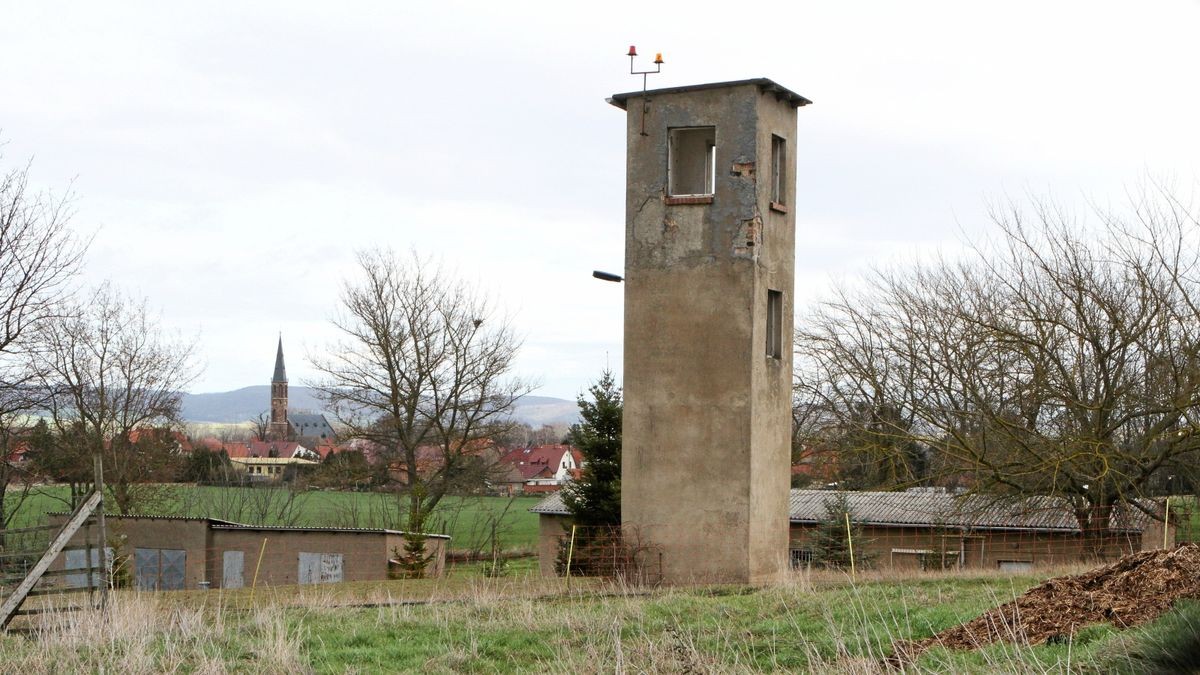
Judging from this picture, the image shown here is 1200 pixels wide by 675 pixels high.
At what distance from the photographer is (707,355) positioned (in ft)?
62.7

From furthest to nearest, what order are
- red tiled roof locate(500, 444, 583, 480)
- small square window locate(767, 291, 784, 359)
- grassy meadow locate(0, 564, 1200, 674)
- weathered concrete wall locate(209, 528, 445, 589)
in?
1. red tiled roof locate(500, 444, 583, 480)
2. weathered concrete wall locate(209, 528, 445, 589)
3. small square window locate(767, 291, 784, 359)
4. grassy meadow locate(0, 564, 1200, 674)

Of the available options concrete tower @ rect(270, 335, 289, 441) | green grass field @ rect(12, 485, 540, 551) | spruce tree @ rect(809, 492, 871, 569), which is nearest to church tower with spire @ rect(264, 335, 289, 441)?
concrete tower @ rect(270, 335, 289, 441)

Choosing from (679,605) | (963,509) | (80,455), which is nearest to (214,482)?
(80,455)

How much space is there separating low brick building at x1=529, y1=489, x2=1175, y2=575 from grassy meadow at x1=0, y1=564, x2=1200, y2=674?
8150 mm

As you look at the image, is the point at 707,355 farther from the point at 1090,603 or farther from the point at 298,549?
the point at 298,549

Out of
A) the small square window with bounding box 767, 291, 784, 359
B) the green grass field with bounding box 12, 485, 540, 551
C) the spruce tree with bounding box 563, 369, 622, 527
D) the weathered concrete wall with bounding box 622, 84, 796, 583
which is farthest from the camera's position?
the green grass field with bounding box 12, 485, 540, 551

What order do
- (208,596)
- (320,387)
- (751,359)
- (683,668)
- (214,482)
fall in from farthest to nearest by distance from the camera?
(214,482)
(320,387)
(751,359)
(208,596)
(683,668)

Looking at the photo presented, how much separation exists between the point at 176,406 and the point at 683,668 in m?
34.6

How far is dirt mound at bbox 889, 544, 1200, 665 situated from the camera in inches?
355

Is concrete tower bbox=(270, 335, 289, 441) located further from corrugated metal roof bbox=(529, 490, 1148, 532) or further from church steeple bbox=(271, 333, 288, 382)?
corrugated metal roof bbox=(529, 490, 1148, 532)

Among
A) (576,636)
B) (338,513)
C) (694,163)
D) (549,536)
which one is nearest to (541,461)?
(338,513)

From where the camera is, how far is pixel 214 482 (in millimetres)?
66438

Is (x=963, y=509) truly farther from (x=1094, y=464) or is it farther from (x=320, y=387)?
(x=320, y=387)

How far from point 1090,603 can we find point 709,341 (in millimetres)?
9883
